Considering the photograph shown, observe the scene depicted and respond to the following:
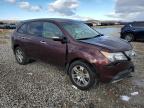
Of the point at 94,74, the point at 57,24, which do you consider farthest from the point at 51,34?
the point at 94,74

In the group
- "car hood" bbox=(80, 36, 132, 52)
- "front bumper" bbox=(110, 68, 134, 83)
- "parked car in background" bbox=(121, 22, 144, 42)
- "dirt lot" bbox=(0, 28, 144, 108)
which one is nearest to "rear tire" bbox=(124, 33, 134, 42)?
"parked car in background" bbox=(121, 22, 144, 42)

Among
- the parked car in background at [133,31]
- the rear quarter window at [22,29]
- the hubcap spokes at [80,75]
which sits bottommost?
the hubcap spokes at [80,75]

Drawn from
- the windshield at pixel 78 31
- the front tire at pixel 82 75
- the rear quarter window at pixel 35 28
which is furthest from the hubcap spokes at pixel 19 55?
the front tire at pixel 82 75

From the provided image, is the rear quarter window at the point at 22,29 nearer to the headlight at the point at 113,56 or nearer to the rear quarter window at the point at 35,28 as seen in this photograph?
the rear quarter window at the point at 35,28

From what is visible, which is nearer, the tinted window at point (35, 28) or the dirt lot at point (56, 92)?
the dirt lot at point (56, 92)

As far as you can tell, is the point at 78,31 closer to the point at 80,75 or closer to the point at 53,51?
the point at 53,51

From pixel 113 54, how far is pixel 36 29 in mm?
3016

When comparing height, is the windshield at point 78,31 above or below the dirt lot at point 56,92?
above

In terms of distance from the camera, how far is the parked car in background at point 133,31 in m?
16.6

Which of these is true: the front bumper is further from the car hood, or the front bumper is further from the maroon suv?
the car hood

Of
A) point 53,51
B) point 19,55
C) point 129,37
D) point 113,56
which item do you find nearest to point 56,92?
point 53,51

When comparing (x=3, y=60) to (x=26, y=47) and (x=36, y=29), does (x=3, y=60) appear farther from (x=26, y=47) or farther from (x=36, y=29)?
(x=36, y=29)

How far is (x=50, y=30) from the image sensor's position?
Answer: 6609mm

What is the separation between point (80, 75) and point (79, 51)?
2.05ft
